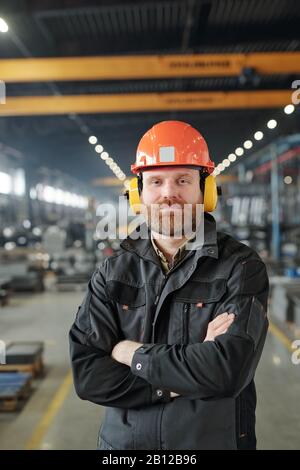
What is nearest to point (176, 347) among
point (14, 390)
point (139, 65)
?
point (14, 390)

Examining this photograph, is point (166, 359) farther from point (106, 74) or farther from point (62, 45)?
point (62, 45)

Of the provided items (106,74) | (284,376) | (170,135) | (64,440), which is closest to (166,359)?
(170,135)

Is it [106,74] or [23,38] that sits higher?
[23,38]

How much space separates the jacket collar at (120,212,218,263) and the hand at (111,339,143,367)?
33 centimetres

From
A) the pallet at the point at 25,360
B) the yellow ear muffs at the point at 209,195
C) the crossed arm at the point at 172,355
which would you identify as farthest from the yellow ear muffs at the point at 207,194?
the pallet at the point at 25,360

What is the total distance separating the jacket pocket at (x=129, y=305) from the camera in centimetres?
189

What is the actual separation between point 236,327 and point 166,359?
276mm

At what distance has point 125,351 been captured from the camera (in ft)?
6.03

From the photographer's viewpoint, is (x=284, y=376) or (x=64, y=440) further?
(x=284, y=376)

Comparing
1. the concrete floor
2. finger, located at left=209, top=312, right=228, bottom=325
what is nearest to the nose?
finger, located at left=209, top=312, right=228, bottom=325

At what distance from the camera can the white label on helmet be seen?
6.24ft

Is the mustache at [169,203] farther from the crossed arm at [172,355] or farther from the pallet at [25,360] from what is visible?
the pallet at [25,360]

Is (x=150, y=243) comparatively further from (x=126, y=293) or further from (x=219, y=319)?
(x=219, y=319)
